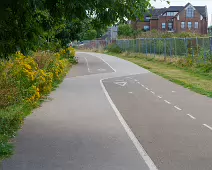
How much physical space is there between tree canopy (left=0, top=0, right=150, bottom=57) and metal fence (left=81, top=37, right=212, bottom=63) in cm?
2041

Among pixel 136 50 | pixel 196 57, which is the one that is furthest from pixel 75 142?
pixel 136 50

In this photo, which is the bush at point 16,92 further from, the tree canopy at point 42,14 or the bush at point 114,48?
the bush at point 114,48

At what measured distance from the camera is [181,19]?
92188 mm

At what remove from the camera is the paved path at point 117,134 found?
770cm

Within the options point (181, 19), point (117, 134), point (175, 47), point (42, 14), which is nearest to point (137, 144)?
point (117, 134)

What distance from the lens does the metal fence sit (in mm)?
30484

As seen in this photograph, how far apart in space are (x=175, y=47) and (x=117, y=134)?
2888cm

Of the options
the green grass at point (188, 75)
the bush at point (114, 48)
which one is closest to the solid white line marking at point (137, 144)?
the green grass at point (188, 75)

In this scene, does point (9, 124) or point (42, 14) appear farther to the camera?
point (9, 124)

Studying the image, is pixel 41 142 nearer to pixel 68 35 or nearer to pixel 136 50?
pixel 68 35

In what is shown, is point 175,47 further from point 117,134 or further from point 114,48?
point 114,48

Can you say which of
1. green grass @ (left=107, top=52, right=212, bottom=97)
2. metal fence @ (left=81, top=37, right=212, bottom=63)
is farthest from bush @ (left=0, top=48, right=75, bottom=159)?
metal fence @ (left=81, top=37, right=212, bottom=63)

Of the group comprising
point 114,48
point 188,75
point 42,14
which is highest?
point 42,14

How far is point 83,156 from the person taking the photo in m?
8.09
